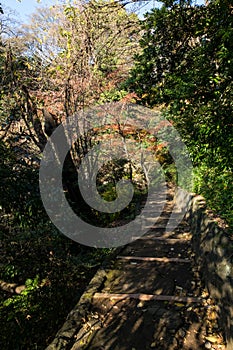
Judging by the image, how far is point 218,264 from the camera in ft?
10.7

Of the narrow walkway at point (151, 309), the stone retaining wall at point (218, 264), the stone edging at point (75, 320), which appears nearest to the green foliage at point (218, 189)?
the stone retaining wall at point (218, 264)

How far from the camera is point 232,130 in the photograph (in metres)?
4.13

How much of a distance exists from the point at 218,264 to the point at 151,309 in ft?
3.49

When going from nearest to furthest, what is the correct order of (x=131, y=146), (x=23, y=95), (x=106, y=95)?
(x=23, y=95) < (x=106, y=95) < (x=131, y=146)

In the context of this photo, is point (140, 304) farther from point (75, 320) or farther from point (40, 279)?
point (40, 279)

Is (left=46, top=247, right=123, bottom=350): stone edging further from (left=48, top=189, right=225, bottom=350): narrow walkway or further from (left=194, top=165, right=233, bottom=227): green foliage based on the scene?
(left=194, top=165, right=233, bottom=227): green foliage

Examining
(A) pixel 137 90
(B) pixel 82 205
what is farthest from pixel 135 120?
(B) pixel 82 205

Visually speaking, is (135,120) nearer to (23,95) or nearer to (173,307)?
(23,95)

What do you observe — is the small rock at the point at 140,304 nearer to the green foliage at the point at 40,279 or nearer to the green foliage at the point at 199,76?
the green foliage at the point at 40,279

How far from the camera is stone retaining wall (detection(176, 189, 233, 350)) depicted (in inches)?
110

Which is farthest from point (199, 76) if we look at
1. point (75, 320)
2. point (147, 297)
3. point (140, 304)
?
point (75, 320)

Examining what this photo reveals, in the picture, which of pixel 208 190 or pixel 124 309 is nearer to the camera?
pixel 124 309

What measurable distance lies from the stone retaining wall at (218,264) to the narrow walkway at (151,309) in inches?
7.2

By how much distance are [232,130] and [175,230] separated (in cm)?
338
